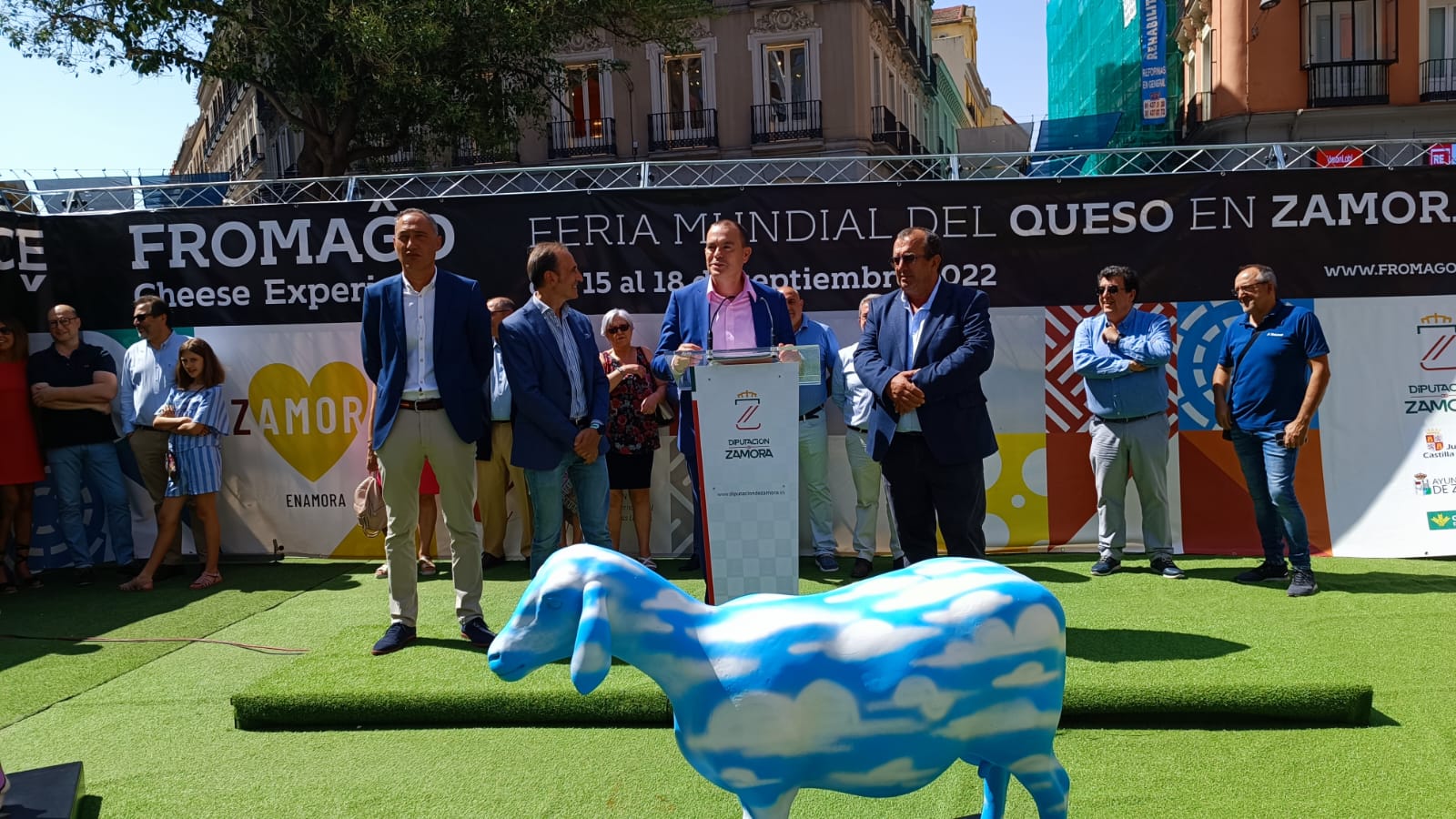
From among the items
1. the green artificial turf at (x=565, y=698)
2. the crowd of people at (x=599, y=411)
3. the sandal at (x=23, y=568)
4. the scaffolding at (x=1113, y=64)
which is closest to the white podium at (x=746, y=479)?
the crowd of people at (x=599, y=411)

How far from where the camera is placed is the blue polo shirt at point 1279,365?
578 centimetres

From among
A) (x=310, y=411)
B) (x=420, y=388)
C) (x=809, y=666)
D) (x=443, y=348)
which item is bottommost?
(x=809, y=666)

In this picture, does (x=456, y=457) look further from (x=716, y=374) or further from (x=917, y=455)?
(x=917, y=455)

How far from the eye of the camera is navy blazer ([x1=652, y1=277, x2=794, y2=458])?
4723 mm

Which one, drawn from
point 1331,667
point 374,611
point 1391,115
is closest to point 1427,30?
point 1391,115

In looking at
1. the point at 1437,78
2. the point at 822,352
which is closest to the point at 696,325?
the point at 822,352

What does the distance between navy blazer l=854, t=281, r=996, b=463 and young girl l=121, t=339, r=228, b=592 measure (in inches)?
198

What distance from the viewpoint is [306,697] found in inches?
164

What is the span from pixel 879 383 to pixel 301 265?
5.19m

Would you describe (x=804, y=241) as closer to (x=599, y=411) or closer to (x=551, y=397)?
(x=599, y=411)

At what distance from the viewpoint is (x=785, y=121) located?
25234 millimetres

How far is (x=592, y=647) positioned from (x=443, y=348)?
294 centimetres

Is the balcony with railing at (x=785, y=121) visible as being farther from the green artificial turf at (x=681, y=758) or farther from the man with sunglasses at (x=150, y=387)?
the green artificial turf at (x=681, y=758)

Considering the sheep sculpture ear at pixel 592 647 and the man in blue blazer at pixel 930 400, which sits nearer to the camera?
the sheep sculpture ear at pixel 592 647
